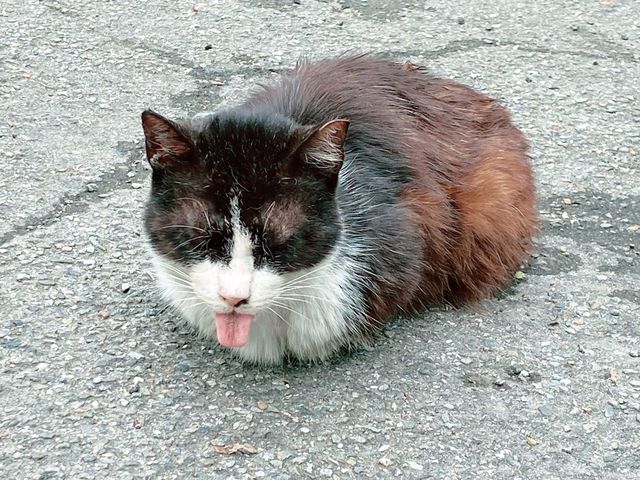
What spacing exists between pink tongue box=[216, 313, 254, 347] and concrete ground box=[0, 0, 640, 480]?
215 millimetres

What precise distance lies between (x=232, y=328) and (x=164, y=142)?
1.81 feet

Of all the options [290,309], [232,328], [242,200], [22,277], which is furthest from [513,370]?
[22,277]

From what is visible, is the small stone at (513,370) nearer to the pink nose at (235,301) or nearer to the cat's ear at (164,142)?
the pink nose at (235,301)

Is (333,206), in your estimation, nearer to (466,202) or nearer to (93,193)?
(466,202)

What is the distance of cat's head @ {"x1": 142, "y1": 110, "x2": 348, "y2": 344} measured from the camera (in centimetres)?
239

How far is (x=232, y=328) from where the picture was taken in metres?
2.55

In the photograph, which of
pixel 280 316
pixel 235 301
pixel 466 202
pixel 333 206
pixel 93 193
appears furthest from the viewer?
pixel 93 193

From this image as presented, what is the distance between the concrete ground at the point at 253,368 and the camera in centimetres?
251

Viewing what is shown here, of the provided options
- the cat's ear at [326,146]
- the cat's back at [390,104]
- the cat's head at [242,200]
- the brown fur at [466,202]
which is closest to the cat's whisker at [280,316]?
the cat's head at [242,200]

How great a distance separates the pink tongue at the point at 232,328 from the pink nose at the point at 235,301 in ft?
0.49

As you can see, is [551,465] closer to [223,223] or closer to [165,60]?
Answer: [223,223]

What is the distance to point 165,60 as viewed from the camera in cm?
496

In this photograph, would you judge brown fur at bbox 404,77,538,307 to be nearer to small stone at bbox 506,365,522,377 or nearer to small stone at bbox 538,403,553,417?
small stone at bbox 506,365,522,377

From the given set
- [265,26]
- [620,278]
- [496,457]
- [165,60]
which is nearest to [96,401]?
→ [496,457]
